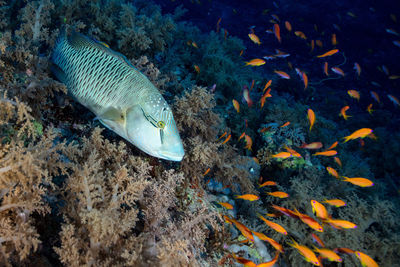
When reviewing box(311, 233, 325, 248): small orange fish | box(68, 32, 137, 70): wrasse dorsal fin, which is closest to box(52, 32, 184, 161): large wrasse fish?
Answer: box(68, 32, 137, 70): wrasse dorsal fin

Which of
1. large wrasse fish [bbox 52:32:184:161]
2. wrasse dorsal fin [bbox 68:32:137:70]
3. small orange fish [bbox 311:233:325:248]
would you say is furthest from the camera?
small orange fish [bbox 311:233:325:248]

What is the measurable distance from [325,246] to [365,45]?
Result: 2470cm

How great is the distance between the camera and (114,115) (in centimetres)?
209

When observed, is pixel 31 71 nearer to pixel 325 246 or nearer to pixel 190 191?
pixel 190 191

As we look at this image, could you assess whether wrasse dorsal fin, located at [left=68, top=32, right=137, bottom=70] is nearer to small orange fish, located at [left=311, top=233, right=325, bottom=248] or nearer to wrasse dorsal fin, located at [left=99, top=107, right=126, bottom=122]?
wrasse dorsal fin, located at [left=99, top=107, right=126, bottom=122]

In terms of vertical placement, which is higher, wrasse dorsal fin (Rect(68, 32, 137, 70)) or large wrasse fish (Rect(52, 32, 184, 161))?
wrasse dorsal fin (Rect(68, 32, 137, 70))

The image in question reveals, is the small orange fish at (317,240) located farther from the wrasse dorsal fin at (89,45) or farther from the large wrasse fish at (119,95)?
the wrasse dorsal fin at (89,45)

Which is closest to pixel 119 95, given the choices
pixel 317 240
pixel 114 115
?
pixel 114 115

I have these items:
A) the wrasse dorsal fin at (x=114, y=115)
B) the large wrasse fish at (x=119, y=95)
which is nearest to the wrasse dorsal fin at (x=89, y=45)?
the large wrasse fish at (x=119, y=95)

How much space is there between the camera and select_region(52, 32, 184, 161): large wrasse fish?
199 cm

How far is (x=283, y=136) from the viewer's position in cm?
580

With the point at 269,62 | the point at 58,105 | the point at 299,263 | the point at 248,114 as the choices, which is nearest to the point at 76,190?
the point at 58,105

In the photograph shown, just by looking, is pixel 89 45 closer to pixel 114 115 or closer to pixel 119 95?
pixel 119 95

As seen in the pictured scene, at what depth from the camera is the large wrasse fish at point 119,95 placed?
1985 millimetres
